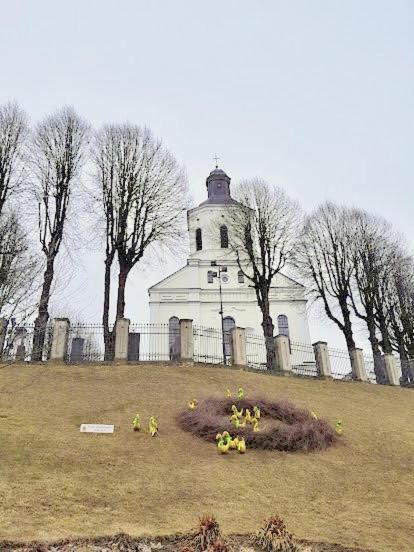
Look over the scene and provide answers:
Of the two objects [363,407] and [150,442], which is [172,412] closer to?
[150,442]

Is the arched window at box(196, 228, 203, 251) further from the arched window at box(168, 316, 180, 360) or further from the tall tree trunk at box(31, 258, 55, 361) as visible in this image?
the tall tree trunk at box(31, 258, 55, 361)

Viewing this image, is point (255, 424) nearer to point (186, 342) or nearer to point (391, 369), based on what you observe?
point (186, 342)

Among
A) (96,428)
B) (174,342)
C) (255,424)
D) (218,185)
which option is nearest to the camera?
(96,428)

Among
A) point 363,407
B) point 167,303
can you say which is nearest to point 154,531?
point 363,407

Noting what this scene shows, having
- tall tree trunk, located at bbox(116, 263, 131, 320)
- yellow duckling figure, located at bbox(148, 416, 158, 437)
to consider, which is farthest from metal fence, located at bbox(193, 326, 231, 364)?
yellow duckling figure, located at bbox(148, 416, 158, 437)

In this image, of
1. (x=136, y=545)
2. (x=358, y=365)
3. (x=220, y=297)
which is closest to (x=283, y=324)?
(x=220, y=297)

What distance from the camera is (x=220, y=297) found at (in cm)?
3747

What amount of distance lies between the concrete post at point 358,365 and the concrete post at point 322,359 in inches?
64.7

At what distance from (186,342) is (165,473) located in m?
9.56

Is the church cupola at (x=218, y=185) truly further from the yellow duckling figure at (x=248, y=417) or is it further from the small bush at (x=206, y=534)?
the small bush at (x=206, y=534)

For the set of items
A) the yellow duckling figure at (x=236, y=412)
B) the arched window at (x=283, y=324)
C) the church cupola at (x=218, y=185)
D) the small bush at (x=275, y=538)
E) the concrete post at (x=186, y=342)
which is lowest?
the small bush at (x=275, y=538)

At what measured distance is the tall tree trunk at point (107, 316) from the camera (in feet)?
64.5

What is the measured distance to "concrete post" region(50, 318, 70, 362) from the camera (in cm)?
1796

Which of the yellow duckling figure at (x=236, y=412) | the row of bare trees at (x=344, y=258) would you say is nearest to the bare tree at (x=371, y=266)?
the row of bare trees at (x=344, y=258)
